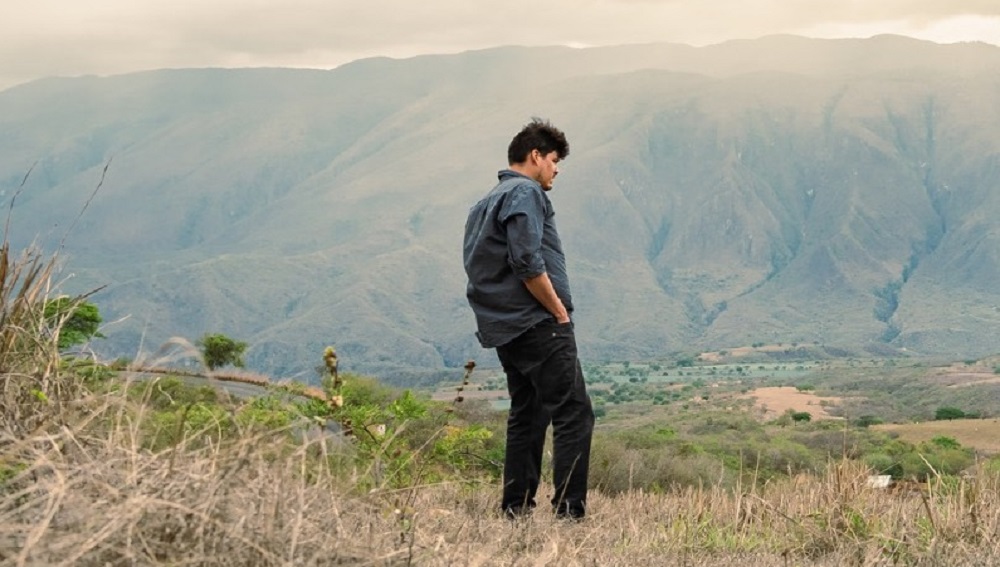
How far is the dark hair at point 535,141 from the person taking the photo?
23.8 ft

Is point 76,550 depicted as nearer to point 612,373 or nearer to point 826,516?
point 826,516

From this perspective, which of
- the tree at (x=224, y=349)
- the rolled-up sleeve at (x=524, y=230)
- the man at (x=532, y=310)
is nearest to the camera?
the rolled-up sleeve at (x=524, y=230)

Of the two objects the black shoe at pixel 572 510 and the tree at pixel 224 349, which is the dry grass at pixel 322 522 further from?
the tree at pixel 224 349

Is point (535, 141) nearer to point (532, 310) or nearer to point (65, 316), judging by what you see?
point (532, 310)

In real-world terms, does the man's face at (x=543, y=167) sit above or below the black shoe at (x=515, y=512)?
above

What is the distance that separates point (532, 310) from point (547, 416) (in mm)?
620

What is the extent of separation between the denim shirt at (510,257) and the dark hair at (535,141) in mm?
106

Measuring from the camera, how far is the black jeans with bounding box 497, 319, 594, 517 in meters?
7.04

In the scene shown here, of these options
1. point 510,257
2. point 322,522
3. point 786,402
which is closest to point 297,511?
point 322,522

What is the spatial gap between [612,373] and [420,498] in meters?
181

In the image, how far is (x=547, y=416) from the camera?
7289 mm

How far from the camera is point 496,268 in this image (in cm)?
711

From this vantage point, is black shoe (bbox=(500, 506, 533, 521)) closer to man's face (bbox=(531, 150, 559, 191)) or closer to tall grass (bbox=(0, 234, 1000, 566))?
tall grass (bbox=(0, 234, 1000, 566))

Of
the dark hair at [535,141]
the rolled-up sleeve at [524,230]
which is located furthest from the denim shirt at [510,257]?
the dark hair at [535,141]
